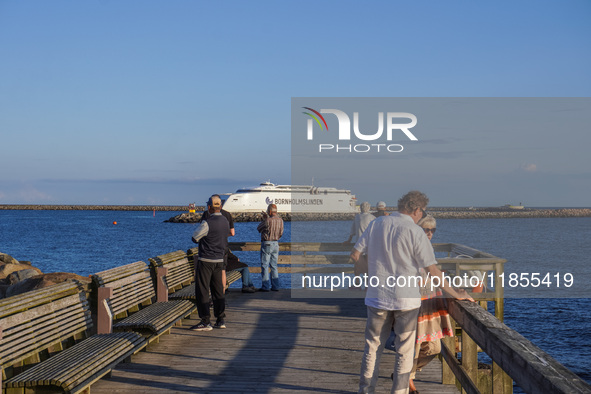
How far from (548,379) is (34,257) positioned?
5067 centimetres

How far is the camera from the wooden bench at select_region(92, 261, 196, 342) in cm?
653

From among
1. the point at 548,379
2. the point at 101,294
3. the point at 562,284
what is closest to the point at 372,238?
the point at 548,379

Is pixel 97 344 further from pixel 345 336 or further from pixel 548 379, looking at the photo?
pixel 548 379

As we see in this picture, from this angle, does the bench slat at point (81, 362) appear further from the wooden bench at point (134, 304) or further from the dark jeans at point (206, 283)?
the dark jeans at point (206, 283)

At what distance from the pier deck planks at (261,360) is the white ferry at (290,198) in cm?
11268

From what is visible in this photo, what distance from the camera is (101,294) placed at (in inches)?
257

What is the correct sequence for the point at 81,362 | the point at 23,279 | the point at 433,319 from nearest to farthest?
the point at 81,362 < the point at 433,319 < the point at 23,279

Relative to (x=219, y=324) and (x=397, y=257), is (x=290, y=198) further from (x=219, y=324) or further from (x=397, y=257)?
(x=397, y=257)

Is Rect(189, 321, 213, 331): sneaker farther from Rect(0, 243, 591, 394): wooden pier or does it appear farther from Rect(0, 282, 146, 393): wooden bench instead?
Rect(0, 282, 146, 393): wooden bench

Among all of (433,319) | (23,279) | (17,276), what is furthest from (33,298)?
(17,276)

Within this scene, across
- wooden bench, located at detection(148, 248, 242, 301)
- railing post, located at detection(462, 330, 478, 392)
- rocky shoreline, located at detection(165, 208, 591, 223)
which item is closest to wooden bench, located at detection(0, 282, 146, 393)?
wooden bench, located at detection(148, 248, 242, 301)

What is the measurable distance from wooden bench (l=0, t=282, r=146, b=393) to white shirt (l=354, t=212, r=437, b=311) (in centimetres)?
239

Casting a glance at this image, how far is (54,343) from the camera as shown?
17.9ft

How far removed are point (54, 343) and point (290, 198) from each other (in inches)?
4948
